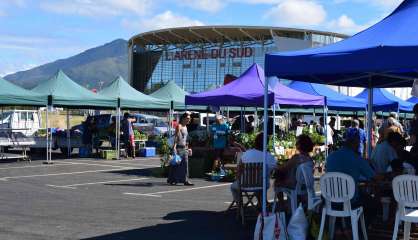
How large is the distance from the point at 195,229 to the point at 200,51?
223 feet

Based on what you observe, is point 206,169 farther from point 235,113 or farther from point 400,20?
point 235,113


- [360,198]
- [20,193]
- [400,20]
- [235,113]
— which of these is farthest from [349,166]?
[235,113]

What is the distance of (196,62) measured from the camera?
78.0 metres

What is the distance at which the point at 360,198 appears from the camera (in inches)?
295

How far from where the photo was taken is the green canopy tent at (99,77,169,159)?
22.3 m

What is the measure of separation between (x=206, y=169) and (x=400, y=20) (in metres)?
9.80

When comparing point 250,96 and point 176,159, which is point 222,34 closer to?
point 250,96

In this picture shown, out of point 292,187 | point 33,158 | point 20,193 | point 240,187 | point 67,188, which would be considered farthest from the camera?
point 33,158

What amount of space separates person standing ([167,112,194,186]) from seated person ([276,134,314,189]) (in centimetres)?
545

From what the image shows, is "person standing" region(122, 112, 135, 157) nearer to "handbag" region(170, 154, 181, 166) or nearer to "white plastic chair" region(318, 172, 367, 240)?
"handbag" region(170, 154, 181, 166)

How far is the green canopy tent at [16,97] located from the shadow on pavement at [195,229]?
11.0 metres

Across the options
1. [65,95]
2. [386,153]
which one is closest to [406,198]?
[386,153]

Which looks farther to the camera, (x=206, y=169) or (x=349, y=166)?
(x=206, y=169)

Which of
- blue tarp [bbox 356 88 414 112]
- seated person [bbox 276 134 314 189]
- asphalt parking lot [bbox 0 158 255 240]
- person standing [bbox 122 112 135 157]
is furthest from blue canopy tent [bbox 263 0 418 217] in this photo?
person standing [bbox 122 112 135 157]
